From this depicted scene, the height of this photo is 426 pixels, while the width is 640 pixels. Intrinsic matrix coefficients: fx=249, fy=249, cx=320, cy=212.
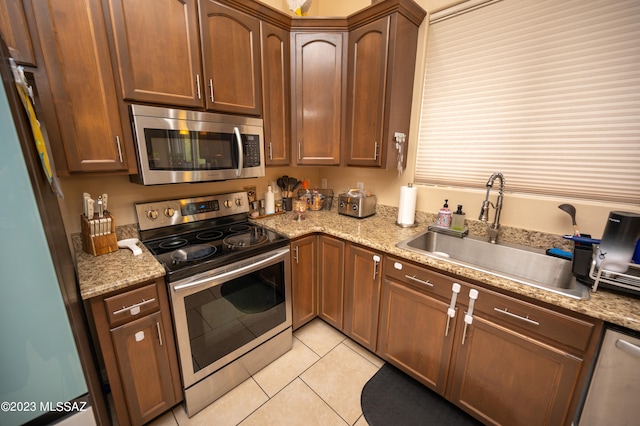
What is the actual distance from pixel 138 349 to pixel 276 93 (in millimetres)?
1791

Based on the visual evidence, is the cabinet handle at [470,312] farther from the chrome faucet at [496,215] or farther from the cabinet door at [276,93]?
the cabinet door at [276,93]

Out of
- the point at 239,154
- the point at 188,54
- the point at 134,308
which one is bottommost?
the point at 134,308

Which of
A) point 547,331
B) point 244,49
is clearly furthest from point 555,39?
point 244,49

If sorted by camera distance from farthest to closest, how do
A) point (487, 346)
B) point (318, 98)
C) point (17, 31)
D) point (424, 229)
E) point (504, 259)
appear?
point (318, 98)
point (424, 229)
point (504, 259)
point (487, 346)
point (17, 31)

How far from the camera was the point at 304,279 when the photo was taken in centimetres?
194

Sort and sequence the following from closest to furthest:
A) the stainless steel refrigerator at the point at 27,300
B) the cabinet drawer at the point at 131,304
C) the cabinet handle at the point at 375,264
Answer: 1. the stainless steel refrigerator at the point at 27,300
2. the cabinet drawer at the point at 131,304
3. the cabinet handle at the point at 375,264

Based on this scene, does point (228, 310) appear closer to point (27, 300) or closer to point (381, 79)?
point (27, 300)

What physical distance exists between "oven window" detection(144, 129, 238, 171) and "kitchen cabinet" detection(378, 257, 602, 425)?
1.26 m

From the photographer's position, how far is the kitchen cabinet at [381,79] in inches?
65.2

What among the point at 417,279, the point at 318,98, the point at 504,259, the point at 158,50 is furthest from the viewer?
the point at 318,98

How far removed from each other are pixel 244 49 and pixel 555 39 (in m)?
1.82

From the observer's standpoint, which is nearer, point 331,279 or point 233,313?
point 233,313

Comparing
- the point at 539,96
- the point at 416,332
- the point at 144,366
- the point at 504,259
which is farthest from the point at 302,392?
the point at 539,96

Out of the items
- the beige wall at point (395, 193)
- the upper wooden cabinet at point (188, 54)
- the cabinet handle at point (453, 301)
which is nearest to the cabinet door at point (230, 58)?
the upper wooden cabinet at point (188, 54)
